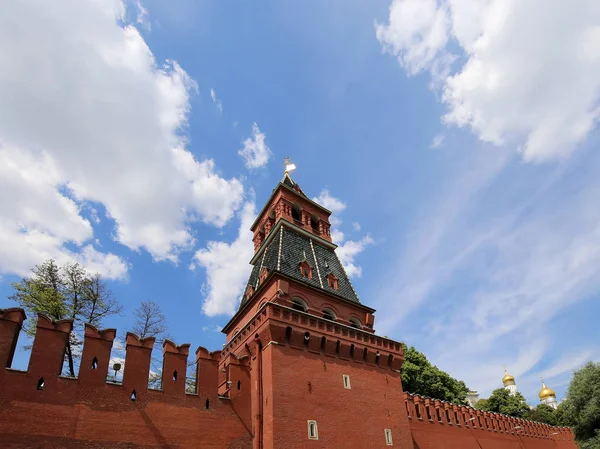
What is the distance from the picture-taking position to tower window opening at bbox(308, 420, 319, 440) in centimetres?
1455

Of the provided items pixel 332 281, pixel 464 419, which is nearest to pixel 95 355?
pixel 332 281

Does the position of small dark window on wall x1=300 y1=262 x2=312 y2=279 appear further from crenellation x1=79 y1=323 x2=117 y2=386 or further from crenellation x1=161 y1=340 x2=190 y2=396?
crenellation x1=79 y1=323 x2=117 y2=386

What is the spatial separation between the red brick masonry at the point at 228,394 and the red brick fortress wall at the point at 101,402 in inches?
1.1

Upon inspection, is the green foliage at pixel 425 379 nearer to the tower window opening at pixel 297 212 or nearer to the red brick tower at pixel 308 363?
the red brick tower at pixel 308 363

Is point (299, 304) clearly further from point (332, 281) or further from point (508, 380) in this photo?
point (508, 380)

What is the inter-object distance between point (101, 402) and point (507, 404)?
3893 centimetres

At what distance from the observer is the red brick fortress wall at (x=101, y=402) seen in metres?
11.7

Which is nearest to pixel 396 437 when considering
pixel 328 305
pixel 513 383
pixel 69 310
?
pixel 328 305

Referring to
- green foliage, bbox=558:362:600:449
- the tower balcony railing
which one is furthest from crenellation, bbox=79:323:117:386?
green foliage, bbox=558:362:600:449

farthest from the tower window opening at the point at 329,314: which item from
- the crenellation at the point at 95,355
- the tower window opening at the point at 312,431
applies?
the crenellation at the point at 95,355

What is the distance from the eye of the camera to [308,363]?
16.2 meters

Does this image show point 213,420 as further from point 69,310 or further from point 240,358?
point 69,310

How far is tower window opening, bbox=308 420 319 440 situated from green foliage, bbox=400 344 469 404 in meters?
19.2

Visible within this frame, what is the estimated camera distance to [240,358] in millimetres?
16500
